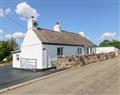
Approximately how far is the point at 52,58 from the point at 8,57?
77.0ft

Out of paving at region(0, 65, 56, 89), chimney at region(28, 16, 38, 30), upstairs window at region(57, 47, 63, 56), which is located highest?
chimney at region(28, 16, 38, 30)

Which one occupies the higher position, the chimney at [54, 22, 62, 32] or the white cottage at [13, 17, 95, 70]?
the chimney at [54, 22, 62, 32]

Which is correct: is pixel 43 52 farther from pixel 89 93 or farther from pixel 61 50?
Result: pixel 89 93

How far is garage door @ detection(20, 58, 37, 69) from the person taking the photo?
24.7 meters

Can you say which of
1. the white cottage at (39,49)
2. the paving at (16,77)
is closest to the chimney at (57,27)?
the white cottage at (39,49)

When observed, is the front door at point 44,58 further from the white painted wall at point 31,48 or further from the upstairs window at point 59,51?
the upstairs window at point 59,51

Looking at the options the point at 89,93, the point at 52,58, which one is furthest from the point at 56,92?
the point at 52,58

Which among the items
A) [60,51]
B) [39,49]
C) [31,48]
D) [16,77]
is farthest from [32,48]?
[16,77]

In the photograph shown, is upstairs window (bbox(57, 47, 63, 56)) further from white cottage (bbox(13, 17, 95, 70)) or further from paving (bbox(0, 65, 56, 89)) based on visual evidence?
paving (bbox(0, 65, 56, 89))

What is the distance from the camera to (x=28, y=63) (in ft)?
83.5

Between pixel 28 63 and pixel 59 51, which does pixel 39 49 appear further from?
pixel 59 51

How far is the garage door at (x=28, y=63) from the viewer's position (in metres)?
24.7

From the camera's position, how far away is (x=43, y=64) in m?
24.0

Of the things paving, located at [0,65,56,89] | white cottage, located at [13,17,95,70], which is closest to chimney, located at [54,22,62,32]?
white cottage, located at [13,17,95,70]
